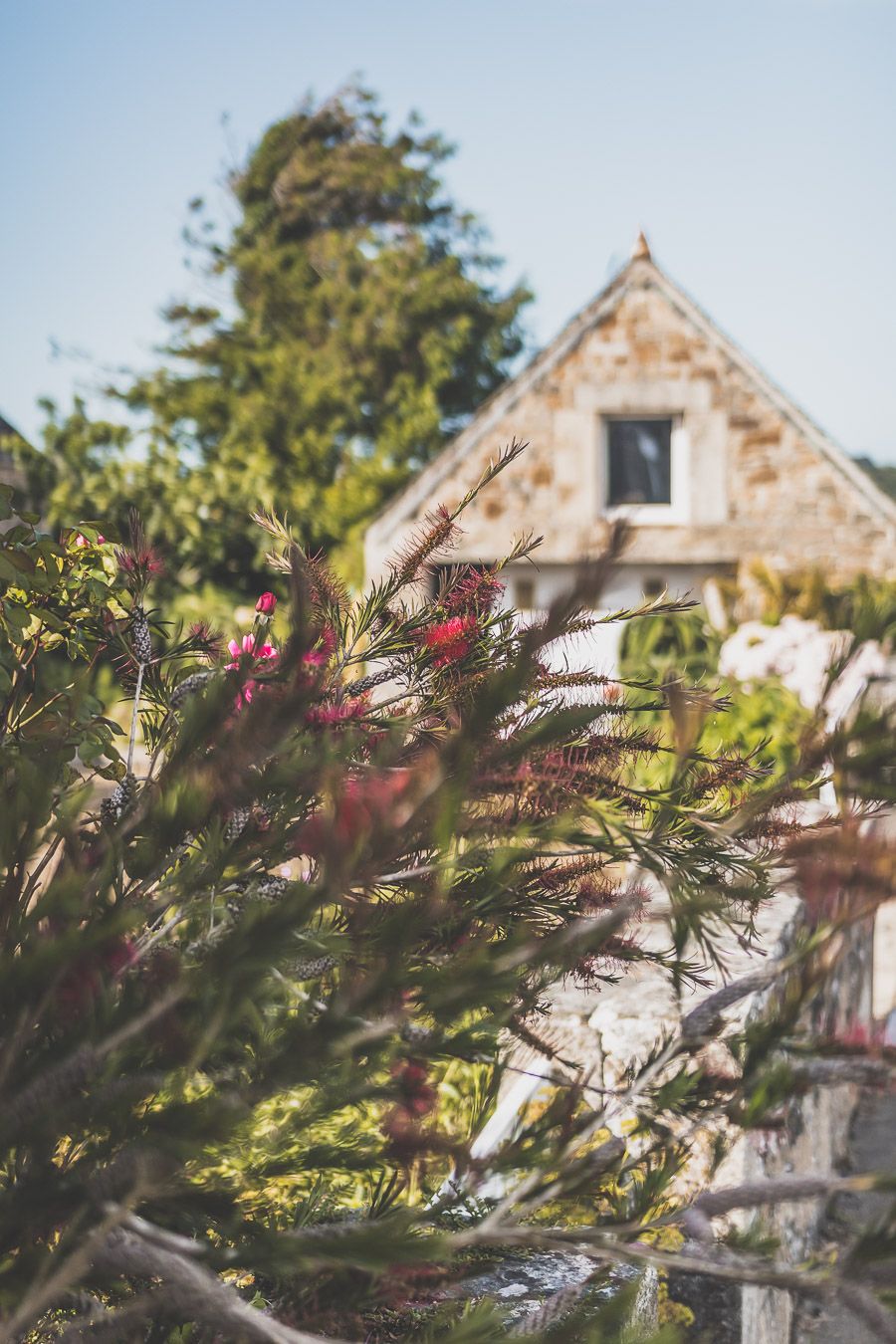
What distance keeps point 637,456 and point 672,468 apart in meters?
0.38

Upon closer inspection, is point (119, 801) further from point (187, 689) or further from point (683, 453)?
point (683, 453)

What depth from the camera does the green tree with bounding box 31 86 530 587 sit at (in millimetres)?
22594

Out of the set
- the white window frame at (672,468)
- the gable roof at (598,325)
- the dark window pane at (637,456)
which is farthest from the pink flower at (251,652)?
the dark window pane at (637,456)

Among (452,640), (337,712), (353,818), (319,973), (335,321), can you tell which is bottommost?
(319,973)

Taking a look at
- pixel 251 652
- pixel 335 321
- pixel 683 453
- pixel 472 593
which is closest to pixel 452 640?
pixel 472 593

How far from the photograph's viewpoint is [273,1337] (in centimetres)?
93

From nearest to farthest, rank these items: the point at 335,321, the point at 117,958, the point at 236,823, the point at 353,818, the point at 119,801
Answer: the point at 353,818, the point at 117,958, the point at 236,823, the point at 119,801, the point at 335,321

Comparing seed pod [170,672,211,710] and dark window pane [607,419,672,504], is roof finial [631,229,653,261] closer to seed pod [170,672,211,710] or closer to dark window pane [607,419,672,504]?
dark window pane [607,419,672,504]

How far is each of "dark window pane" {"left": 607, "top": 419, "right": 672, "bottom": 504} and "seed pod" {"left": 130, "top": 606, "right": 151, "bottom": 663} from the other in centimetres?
1041

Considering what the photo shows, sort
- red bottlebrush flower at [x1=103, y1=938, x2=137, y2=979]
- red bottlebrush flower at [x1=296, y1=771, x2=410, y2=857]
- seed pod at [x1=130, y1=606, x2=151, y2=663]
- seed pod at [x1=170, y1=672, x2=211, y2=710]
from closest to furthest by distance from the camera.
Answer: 1. red bottlebrush flower at [x1=296, y1=771, x2=410, y2=857]
2. red bottlebrush flower at [x1=103, y1=938, x2=137, y2=979]
3. seed pod at [x1=170, y1=672, x2=211, y2=710]
4. seed pod at [x1=130, y1=606, x2=151, y2=663]

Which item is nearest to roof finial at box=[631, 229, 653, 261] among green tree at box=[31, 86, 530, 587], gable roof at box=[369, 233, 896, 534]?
gable roof at box=[369, 233, 896, 534]

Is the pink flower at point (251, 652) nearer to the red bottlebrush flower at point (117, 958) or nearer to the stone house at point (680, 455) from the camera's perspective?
the red bottlebrush flower at point (117, 958)

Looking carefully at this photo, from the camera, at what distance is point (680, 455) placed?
11.7 meters

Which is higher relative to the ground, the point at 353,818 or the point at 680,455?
the point at 680,455
